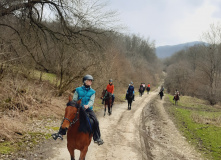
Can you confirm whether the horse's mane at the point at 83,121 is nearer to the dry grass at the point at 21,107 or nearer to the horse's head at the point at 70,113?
the horse's head at the point at 70,113

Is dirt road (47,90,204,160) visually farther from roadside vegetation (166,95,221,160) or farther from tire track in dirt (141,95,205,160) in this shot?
roadside vegetation (166,95,221,160)

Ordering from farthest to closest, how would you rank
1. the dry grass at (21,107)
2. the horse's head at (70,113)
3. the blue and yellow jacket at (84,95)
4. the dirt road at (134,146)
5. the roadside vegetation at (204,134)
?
the roadside vegetation at (204,134) < the dry grass at (21,107) < the dirt road at (134,146) < the blue and yellow jacket at (84,95) < the horse's head at (70,113)

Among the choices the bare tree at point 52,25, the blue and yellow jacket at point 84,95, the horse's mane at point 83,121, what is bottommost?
the horse's mane at point 83,121

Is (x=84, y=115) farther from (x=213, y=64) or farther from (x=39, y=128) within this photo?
(x=213, y=64)

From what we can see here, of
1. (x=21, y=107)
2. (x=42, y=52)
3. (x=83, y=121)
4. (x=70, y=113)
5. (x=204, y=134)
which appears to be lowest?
(x=204, y=134)

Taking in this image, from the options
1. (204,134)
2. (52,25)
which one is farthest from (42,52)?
(204,134)

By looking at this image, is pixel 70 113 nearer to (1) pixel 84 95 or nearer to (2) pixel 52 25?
(1) pixel 84 95

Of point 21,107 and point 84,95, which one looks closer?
point 84,95

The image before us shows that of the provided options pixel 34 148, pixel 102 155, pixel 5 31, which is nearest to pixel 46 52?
pixel 5 31

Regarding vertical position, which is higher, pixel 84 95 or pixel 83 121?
pixel 84 95

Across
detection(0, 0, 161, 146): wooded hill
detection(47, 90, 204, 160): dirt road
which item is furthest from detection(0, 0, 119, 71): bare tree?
detection(47, 90, 204, 160): dirt road

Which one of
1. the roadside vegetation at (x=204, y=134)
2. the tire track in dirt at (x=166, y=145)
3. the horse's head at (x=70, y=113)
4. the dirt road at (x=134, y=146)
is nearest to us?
the horse's head at (x=70, y=113)

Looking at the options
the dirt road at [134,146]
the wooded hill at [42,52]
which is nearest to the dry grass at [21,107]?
the wooded hill at [42,52]

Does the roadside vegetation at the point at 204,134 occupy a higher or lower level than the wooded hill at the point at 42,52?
lower
